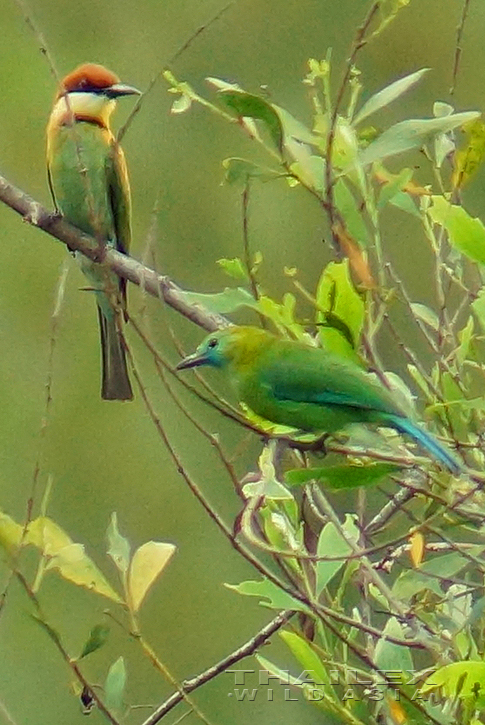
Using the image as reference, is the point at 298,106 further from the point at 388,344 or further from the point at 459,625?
the point at 459,625

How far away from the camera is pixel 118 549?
94 cm

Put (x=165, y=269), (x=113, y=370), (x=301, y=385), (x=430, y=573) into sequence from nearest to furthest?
(x=430, y=573) → (x=301, y=385) → (x=113, y=370) → (x=165, y=269)

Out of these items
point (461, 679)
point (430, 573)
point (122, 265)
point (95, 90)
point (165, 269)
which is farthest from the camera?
point (165, 269)

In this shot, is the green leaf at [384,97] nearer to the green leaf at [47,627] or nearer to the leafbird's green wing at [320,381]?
the leafbird's green wing at [320,381]

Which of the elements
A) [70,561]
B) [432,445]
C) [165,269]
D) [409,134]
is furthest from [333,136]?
[165,269]

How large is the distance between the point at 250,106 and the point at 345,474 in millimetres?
197

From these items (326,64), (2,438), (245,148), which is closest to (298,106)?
(245,148)

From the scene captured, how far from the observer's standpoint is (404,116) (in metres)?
4.55

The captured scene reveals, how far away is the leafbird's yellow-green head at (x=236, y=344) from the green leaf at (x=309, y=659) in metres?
0.24

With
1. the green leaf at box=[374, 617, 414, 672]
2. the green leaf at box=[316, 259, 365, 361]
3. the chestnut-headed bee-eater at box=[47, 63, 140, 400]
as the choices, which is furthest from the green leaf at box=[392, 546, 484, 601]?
the chestnut-headed bee-eater at box=[47, 63, 140, 400]

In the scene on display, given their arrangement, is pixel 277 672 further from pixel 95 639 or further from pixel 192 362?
pixel 192 362

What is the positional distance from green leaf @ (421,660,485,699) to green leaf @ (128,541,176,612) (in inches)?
7.3

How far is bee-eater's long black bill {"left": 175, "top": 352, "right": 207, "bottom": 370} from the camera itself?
1073 mm

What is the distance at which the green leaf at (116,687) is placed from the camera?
958mm
